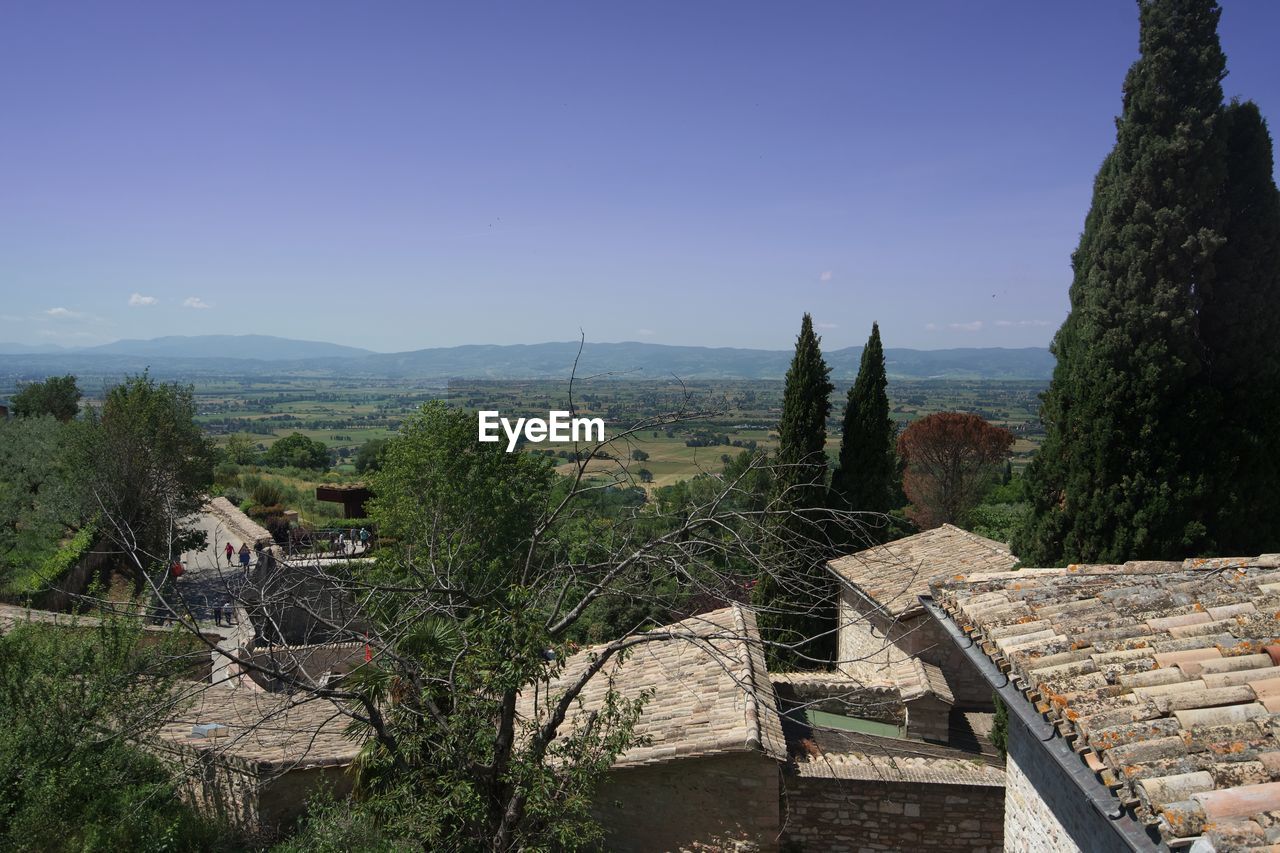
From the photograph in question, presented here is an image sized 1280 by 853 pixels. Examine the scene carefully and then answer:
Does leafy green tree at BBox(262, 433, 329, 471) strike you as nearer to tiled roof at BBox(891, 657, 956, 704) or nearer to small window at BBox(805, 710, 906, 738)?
small window at BBox(805, 710, 906, 738)

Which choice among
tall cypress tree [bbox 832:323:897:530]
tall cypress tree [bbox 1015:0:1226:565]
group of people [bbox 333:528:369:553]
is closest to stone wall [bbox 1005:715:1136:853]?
tall cypress tree [bbox 1015:0:1226:565]

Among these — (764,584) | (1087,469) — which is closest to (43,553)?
(764,584)

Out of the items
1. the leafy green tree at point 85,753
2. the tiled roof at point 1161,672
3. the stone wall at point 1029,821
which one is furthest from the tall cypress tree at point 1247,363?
the leafy green tree at point 85,753

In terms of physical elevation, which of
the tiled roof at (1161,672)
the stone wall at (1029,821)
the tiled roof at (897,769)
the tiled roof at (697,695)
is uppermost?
the tiled roof at (1161,672)

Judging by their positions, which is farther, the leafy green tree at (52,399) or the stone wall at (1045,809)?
the leafy green tree at (52,399)

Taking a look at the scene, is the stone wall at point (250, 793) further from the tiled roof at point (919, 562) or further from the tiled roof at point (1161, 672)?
the tiled roof at point (919, 562)

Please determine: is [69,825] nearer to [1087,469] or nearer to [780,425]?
[1087,469]
